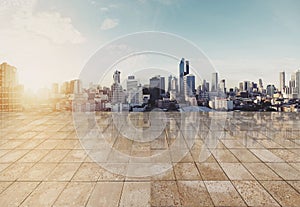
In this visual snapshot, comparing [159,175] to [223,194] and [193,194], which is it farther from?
[223,194]

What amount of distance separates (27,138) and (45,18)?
4469 mm

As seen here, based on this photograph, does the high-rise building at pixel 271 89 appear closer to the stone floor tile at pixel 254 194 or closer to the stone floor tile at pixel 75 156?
the stone floor tile at pixel 254 194

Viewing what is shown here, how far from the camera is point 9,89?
10266 millimetres

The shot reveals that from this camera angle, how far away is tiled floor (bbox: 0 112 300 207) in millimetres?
2541

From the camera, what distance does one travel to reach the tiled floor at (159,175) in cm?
254

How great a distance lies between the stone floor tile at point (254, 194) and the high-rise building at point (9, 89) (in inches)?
366

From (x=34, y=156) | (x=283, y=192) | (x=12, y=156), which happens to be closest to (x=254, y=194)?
(x=283, y=192)

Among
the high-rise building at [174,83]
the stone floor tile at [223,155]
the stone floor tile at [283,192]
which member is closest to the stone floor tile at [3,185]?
the stone floor tile at [223,155]

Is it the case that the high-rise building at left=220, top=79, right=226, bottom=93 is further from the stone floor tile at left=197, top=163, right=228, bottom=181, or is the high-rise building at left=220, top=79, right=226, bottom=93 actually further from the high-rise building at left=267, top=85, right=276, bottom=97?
the stone floor tile at left=197, top=163, right=228, bottom=181

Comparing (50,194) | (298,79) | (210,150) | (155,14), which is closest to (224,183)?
(210,150)

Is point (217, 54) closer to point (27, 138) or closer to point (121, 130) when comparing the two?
point (121, 130)

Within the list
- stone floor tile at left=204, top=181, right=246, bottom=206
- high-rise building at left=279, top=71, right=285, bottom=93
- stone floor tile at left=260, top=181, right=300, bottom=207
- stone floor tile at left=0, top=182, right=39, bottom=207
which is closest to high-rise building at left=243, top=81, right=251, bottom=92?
high-rise building at left=279, top=71, right=285, bottom=93

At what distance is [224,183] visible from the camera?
2902 millimetres

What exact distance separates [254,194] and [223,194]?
36 cm
